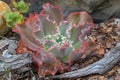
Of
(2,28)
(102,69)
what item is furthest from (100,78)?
(2,28)

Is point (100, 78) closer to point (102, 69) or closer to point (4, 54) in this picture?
point (102, 69)

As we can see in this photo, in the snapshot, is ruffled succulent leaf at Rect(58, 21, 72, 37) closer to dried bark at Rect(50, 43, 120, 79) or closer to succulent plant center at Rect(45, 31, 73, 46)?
succulent plant center at Rect(45, 31, 73, 46)

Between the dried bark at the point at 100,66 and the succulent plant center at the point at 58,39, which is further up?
the succulent plant center at the point at 58,39

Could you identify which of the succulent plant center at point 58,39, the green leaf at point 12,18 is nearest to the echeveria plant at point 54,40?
the succulent plant center at point 58,39

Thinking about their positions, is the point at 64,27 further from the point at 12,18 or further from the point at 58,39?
the point at 12,18

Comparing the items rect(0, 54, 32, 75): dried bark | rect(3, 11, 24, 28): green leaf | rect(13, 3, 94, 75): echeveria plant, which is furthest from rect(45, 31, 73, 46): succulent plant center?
rect(3, 11, 24, 28): green leaf

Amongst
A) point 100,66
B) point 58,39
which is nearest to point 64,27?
point 58,39

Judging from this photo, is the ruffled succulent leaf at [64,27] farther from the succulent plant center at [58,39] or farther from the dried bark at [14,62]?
the dried bark at [14,62]
